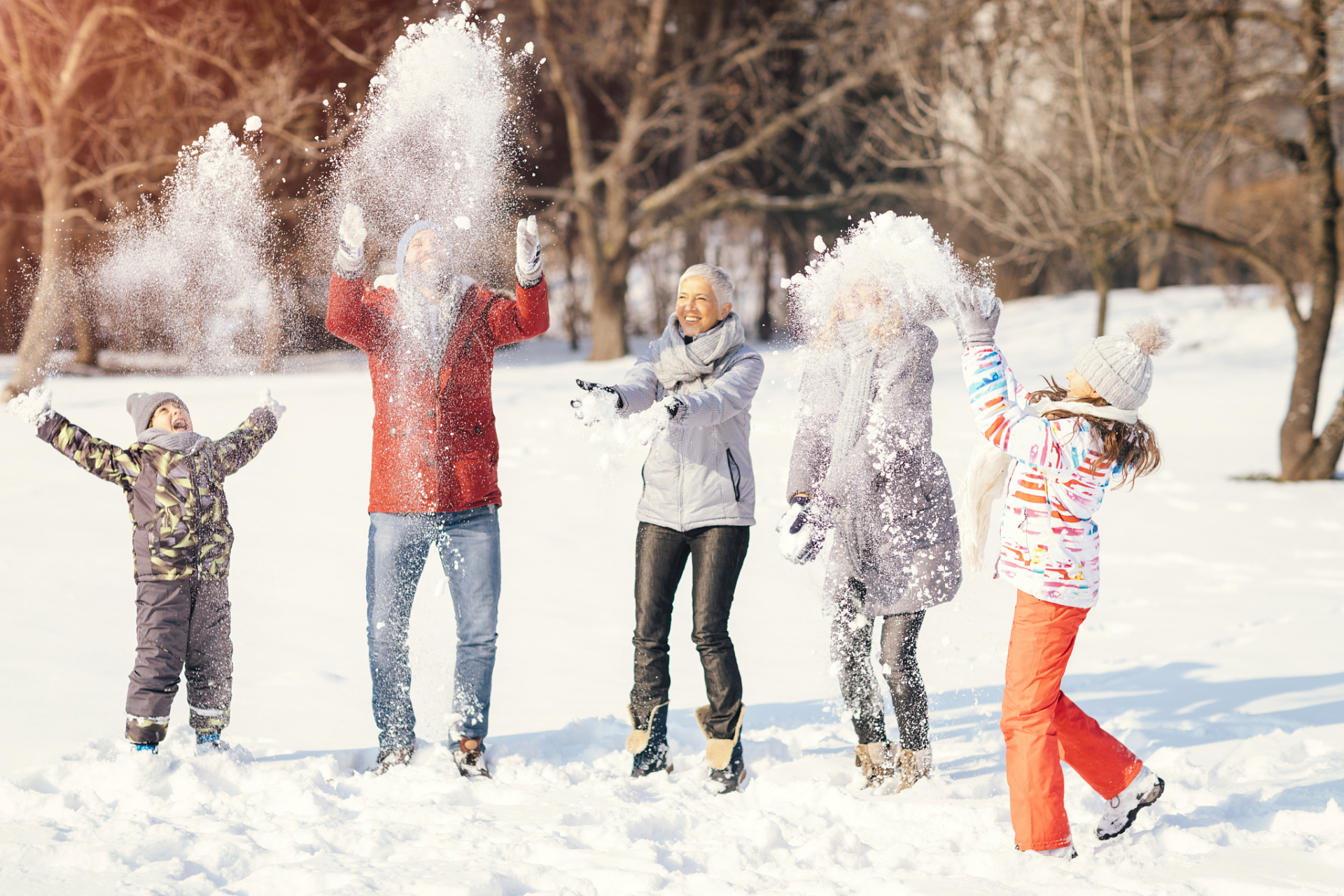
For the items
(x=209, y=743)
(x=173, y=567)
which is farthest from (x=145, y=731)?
(x=173, y=567)

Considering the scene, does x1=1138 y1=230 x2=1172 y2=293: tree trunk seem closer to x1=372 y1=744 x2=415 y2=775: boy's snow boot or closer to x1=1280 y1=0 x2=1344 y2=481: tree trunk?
x1=1280 y1=0 x2=1344 y2=481: tree trunk

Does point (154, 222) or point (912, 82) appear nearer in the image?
point (912, 82)

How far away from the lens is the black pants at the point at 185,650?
12.1 feet

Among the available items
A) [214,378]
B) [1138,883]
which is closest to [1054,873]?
[1138,883]

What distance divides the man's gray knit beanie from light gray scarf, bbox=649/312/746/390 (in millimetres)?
1677

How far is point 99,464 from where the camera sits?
373 centimetres

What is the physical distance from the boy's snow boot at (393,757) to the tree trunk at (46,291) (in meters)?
9.96

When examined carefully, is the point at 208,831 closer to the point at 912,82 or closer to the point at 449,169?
the point at 449,169

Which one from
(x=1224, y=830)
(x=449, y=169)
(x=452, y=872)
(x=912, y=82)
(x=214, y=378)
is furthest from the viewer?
(x=214, y=378)

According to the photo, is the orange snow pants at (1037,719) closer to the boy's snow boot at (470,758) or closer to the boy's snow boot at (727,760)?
the boy's snow boot at (727,760)

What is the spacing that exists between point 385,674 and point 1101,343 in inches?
101

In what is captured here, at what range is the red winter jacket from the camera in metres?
3.77

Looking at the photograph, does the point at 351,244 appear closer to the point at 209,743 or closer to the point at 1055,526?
the point at 209,743

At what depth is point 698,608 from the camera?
3.88 meters
